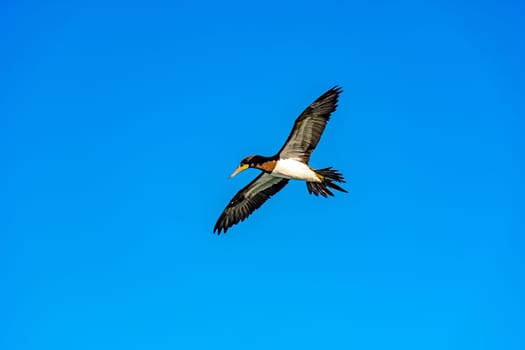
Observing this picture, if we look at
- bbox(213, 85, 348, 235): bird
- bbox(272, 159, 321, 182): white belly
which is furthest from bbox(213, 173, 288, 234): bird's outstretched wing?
bbox(272, 159, 321, 182): white belly

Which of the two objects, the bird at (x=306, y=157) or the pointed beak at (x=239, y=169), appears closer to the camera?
the bird at (x=306, y=157)

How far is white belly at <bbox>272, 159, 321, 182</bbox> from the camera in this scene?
21.2 metres

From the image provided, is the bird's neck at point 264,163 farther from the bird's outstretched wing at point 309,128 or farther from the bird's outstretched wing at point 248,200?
the bird's outstretched wing at point 248,200

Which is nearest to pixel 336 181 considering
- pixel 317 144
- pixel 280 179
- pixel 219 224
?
pixel 317 144

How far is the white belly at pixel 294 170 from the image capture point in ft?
69.7

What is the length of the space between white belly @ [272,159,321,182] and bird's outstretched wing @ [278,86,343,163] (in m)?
0.24

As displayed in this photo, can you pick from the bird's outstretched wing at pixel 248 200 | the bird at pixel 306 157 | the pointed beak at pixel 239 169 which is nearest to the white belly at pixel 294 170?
the bird at pixel 306 157

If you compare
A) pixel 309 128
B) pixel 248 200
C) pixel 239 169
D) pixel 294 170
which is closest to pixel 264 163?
pixel 239 169

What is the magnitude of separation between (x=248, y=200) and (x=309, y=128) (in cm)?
398

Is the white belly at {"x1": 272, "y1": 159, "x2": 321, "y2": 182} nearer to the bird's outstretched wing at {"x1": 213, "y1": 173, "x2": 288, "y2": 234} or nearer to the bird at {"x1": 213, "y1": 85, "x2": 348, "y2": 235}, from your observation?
the bird at {"x1": 213, "y1": 85, "x2": 348, "y2": 235}

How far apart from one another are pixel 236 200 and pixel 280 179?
1.65 m

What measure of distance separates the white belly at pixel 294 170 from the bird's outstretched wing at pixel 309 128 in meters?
0.24

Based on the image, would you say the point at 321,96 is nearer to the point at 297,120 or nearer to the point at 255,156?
the point at 297,120

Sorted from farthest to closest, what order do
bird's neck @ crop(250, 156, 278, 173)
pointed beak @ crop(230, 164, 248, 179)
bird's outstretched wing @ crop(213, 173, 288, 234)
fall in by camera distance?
bird's outstretched wing @ crop(213, 173, 288, 234) → pointed beak @ crop(230, 164, 248, 179) → bird's neck @ crop(250, 156, 278, 173)
